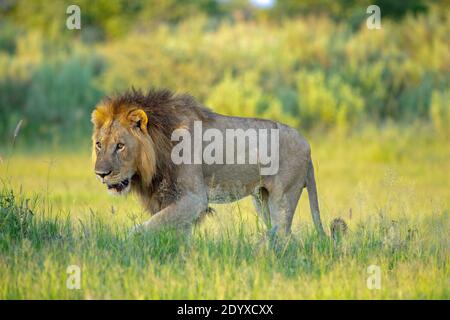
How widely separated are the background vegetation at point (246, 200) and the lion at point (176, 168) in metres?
0.23

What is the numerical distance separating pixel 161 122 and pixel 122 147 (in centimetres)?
44

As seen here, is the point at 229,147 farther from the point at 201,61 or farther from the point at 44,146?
the point at 201,61

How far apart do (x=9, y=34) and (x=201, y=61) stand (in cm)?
608

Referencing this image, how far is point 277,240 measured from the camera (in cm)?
643

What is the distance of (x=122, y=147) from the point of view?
21.6 feet

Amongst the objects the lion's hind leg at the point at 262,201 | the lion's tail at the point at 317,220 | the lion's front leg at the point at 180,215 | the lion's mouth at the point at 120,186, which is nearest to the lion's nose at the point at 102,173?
the lion's mouth at the point at 120,186

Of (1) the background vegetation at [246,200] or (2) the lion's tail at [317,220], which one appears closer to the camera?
(1) the background vegetation at [246,200]

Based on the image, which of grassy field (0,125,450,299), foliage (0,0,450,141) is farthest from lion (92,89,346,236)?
foliage (0,0,450,141)

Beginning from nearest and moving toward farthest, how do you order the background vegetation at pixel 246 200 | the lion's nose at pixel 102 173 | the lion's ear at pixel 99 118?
1. the background vegetation at pixel 246 200
2. the lion's nose at pixel 102 173
3. the lion's ear at pixel 99 118

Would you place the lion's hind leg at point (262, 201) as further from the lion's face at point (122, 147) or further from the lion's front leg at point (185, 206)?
the lion's face at point (122, 147)

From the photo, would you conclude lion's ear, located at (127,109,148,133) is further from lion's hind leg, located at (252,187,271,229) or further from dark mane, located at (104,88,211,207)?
lion's hind leg, located at (252,187,271,229)

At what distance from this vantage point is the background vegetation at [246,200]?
574 centimetres

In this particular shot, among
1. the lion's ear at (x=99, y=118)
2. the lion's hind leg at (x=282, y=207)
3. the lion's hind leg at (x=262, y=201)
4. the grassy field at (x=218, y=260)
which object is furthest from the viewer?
the lion's hind leg at (x=262, y=201)
